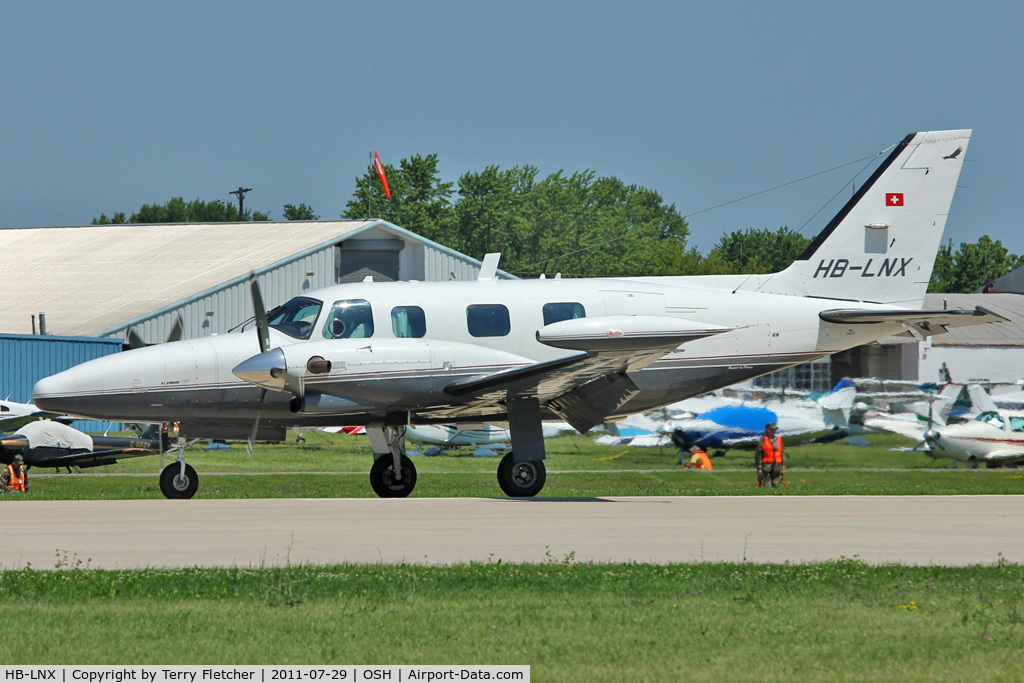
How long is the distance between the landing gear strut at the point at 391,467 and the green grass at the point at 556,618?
932 centimetres

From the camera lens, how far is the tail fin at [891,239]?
20625 millimetres

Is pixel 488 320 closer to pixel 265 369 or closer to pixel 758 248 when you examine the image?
pixel 265 369

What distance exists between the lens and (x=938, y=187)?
67.9ft

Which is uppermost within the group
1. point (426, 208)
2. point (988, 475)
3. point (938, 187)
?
point (426, 208)

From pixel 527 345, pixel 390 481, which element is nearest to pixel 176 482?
pixel 390 481

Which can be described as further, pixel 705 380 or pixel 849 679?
pixel 705 380

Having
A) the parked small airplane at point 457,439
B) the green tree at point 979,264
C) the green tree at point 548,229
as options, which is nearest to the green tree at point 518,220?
the green tree at point 548,229

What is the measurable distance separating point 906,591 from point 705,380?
1080 cm

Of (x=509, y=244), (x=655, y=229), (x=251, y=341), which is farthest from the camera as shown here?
(x=655, y=229)

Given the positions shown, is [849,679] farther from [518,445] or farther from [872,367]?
[872,367]

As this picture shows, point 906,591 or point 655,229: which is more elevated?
point 655,229

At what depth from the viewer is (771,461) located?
81.5 ft

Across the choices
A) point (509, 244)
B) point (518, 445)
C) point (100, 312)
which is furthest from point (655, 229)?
point (518, 445)

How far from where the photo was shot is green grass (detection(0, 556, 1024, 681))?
670cm
